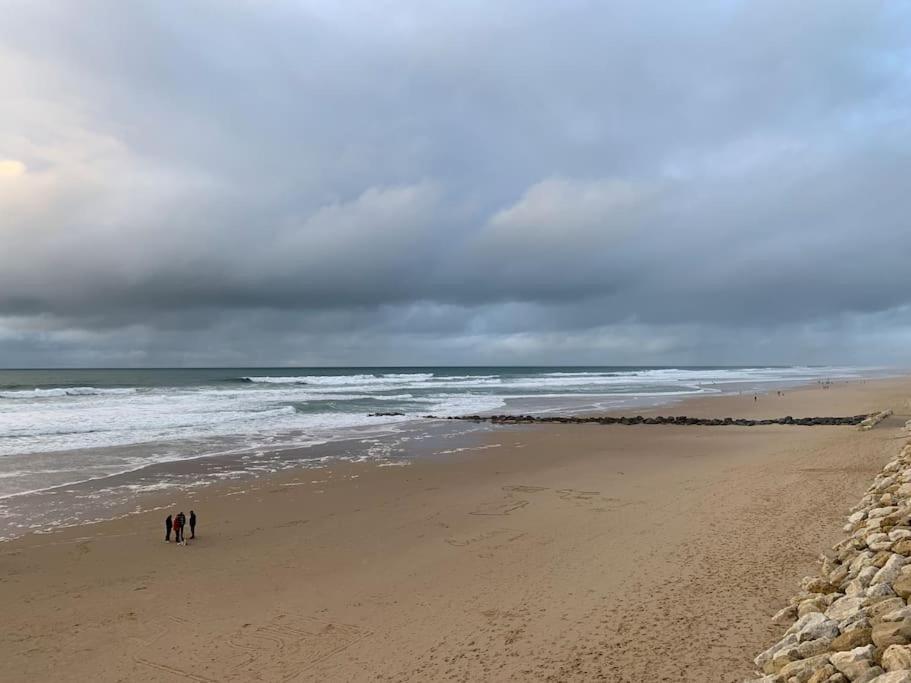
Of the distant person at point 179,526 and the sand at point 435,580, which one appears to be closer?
the sand at point 435,580

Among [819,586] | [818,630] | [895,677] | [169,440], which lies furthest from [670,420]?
[895,677]

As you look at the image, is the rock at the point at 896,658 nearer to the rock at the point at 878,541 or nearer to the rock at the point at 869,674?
the rock at the point at 869,674

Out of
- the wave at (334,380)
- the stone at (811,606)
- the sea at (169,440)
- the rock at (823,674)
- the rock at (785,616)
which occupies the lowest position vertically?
the sea at (169,440)

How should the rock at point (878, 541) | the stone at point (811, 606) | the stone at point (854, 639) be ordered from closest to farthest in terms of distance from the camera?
the stone at point (854, 639)
the stone at point (811, 606)
the rock at point (878, 541)

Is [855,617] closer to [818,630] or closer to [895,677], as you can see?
[818,630]

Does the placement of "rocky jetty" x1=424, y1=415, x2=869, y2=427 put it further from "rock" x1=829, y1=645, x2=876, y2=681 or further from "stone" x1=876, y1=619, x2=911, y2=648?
"rock" x1=829, y1=645, x2=876, y2=681

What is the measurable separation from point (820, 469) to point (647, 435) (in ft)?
41.0

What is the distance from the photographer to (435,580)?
30.5ft

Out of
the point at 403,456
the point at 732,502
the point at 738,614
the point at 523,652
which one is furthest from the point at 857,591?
the point at 403,456

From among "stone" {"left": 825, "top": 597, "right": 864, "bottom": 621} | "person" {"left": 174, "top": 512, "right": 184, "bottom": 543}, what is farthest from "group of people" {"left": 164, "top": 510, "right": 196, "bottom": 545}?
"stone" {"left": 825, "top": 597, "right": 864, "bottom": 621}

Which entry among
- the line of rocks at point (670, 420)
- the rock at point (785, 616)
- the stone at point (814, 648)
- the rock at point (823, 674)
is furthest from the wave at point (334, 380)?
the rock at point (823, 674)

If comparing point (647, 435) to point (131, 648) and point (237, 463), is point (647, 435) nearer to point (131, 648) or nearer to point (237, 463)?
point (237, 463)

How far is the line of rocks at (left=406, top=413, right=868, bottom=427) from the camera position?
32.0m

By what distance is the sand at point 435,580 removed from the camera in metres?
6.75
